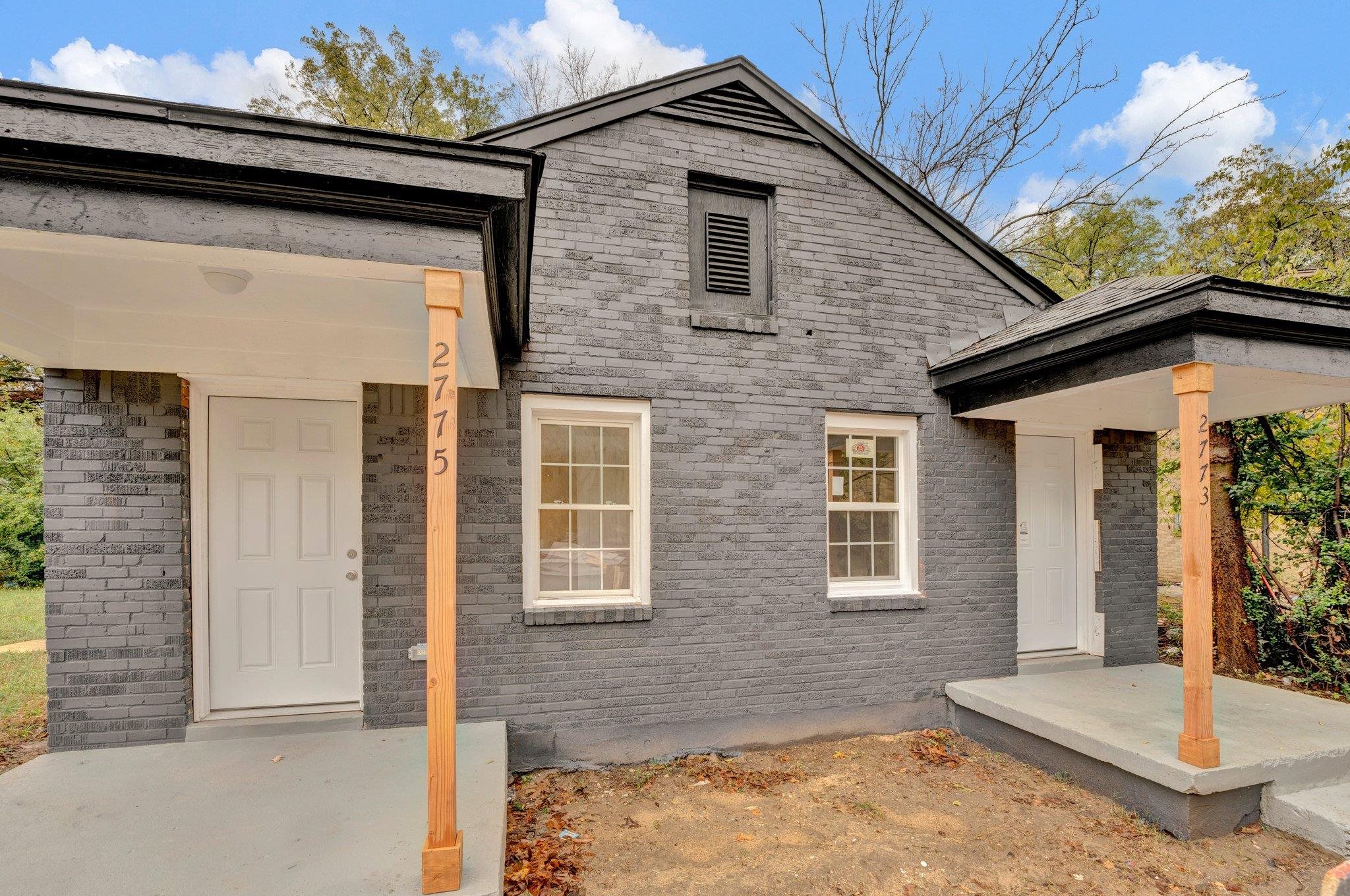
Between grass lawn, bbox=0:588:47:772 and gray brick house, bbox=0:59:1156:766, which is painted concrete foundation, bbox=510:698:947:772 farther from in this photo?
grass lawn, bbox=0:588:47:772

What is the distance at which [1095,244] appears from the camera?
12133 millimetres

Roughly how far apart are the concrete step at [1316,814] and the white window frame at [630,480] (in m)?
3.85

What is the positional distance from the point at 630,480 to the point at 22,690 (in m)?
6.06

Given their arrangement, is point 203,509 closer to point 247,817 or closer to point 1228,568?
point 247,817

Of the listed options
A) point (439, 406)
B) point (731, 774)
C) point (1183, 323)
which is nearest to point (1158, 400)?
point (1183, 323)

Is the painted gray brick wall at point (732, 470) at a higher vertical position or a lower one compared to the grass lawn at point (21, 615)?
higher

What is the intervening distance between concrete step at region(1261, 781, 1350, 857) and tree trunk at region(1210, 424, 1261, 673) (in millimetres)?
3009

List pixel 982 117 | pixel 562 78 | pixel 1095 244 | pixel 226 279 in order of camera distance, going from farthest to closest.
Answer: pixel 562 78
pixel 1095 244
pixel 982 117
pixel 226 279

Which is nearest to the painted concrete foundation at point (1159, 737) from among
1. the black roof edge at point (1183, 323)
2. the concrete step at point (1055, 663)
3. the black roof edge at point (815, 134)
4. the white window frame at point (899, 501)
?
the concrete step at point (1055, 663)

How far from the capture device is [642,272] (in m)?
4.52

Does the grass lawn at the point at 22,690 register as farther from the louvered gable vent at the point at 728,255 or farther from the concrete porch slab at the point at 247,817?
the louvered gable vent at the point at 728,255

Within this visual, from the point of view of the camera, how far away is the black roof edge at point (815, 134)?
14.5 ft

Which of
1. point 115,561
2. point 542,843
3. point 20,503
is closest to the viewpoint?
point 542,843

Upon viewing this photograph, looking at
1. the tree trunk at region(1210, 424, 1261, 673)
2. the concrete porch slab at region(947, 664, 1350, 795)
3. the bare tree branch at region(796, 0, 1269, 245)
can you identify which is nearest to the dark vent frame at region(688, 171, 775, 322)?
the concrete porch slab at region(947, 664, 1350, 795)
